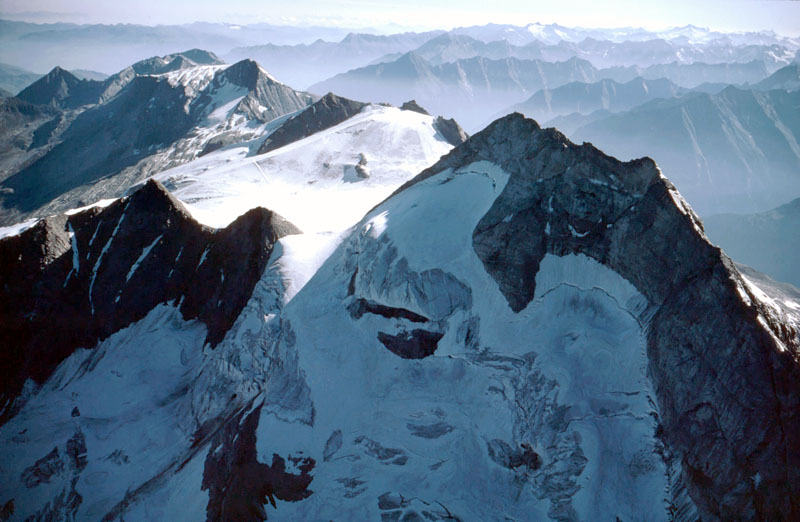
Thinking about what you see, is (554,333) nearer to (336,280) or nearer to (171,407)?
(336,280)

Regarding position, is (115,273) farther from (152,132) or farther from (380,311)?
(152,132)

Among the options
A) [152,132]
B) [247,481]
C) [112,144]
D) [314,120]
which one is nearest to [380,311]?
[247,481]

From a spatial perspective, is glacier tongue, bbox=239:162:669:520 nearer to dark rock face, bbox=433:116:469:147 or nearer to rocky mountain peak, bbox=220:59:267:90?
dark rock face, bbox=433:116:469:147

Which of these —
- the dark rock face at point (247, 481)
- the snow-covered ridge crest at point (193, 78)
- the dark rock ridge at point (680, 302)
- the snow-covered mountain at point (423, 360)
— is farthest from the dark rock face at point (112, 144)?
the dark rock ridge at point (680, 302)

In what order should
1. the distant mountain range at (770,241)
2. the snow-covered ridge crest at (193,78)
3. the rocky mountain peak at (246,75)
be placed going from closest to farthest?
the distant mountain range at (770,241) → the rocky mountain peak at (246,75) → the snow-covered ridge crest at (193,78)

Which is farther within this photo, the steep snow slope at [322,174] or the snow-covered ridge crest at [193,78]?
the snow-covered ridge crest at [193,78]

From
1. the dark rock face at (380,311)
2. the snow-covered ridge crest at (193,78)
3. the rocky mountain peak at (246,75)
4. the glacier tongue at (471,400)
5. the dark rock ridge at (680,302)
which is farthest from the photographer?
the snow-covered ridge crest at (193,78)

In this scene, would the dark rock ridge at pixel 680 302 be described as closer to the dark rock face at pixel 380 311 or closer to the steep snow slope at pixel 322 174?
the dark rock face at pixel 380 311

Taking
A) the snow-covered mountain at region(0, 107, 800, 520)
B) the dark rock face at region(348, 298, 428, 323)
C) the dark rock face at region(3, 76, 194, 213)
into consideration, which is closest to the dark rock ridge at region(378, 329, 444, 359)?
the snow-covered mountain at region(0, 107, 800, 520)
